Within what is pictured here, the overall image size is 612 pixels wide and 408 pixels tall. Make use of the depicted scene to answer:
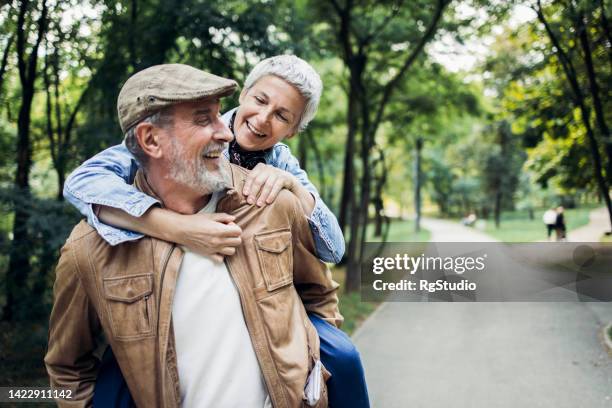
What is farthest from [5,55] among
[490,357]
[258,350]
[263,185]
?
[490,357]

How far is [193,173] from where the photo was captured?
1523mm

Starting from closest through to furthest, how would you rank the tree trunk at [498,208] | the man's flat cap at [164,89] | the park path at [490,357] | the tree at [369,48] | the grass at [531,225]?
the man's flat cap at [164,89] < the park path at [490,357] < the tree at [369,48] < the grass at [531,225] < the tree trunk at [498,208]

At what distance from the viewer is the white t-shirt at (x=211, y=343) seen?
1546 mm

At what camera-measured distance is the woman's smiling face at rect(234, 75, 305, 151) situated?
1.91 meters

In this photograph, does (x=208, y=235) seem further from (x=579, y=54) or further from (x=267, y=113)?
(x=579, y=54)

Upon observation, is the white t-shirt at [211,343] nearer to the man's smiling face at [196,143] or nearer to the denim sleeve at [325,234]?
the man's smiling face at [196,143]

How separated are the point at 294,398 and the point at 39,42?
21.1 feet

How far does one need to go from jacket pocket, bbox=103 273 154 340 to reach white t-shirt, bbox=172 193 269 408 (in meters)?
0.08

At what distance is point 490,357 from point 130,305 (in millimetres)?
7086

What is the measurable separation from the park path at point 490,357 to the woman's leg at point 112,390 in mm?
5007

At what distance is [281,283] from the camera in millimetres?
1614

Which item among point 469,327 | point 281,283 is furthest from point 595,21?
point 281,283

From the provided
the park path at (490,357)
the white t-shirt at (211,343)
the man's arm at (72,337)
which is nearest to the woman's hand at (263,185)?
the white t-shirt at (211,343)

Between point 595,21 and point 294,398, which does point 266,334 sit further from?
point 595,21
